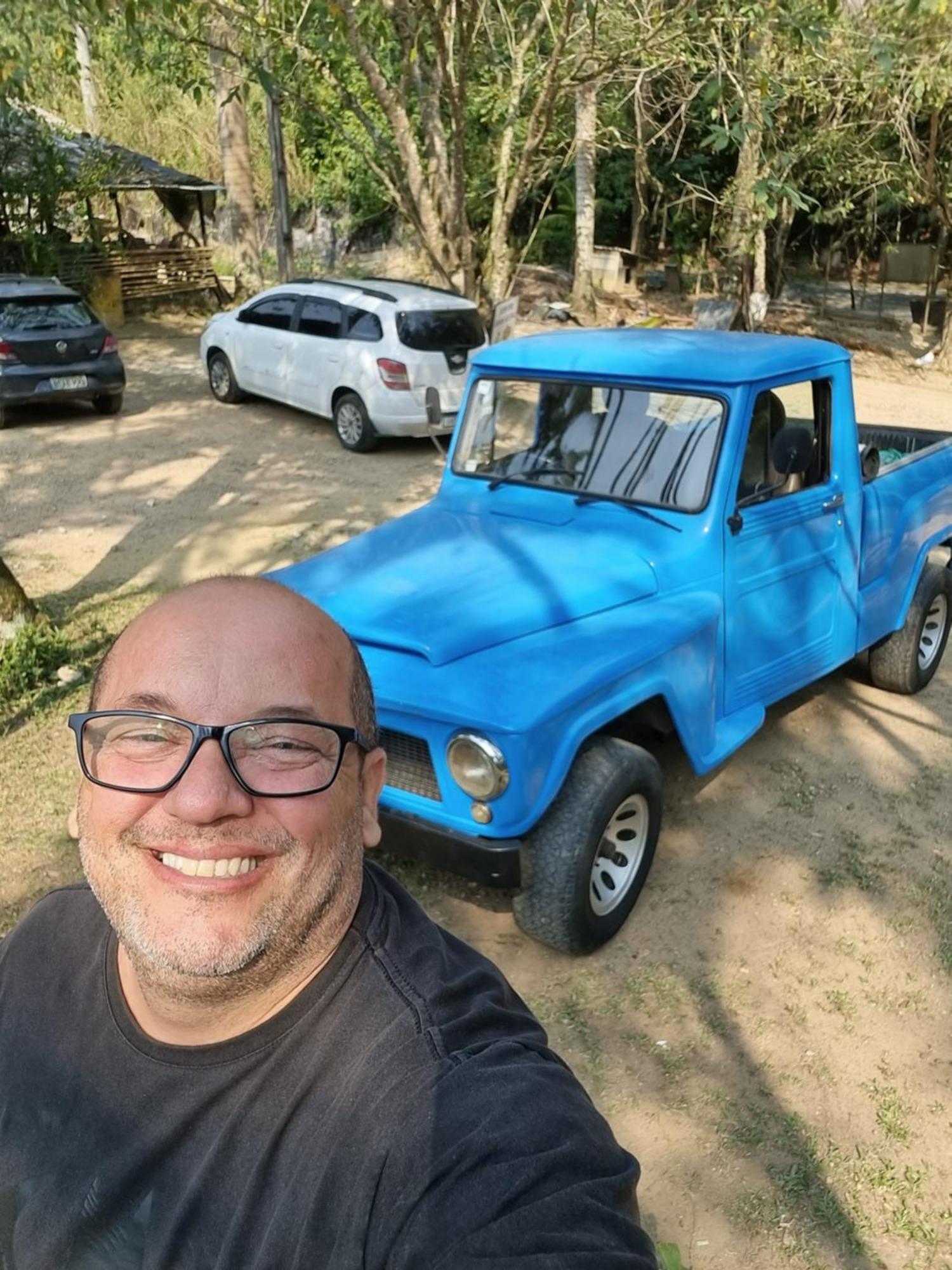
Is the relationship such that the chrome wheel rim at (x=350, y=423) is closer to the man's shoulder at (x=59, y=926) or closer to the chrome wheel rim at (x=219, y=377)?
the chrome wheel rim at (x=219, y=377)

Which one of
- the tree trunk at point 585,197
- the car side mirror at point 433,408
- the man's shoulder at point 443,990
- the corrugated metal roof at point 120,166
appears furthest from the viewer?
the corrugated metal roof at point 120,166

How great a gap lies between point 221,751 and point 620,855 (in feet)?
8.32

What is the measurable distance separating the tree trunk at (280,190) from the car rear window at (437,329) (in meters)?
8.36

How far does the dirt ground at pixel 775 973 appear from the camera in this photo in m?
2.74

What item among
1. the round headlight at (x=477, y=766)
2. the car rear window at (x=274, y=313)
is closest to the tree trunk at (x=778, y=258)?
the car rear window at (x=274, y=313)

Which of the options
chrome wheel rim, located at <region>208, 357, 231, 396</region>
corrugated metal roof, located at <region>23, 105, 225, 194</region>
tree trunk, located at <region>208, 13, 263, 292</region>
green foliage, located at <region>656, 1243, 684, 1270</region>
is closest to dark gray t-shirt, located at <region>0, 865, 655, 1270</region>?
green foliage, located at <region>656, 1243, 684, 1270</region>

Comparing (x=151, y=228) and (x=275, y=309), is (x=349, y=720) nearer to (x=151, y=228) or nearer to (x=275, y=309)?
(x=275, y=309)

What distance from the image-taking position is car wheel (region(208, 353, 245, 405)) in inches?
517

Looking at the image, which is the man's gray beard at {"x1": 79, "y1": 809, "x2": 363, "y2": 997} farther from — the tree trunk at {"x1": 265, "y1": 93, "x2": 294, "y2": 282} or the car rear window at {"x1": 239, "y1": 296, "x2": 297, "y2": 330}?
the tree trunk at {"x1": 265, "y1": 93, "x2": 294, "y2": 282}

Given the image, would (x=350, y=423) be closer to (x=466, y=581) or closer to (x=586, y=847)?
(x=466, y=581)

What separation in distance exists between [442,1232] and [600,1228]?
177 millimetres

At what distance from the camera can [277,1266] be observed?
121cm

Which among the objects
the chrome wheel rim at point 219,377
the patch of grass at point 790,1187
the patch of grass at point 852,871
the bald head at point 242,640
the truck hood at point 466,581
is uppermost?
the bald head at point 242,640

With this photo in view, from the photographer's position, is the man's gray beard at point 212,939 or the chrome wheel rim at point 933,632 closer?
the man's gray beard at point 212,939
